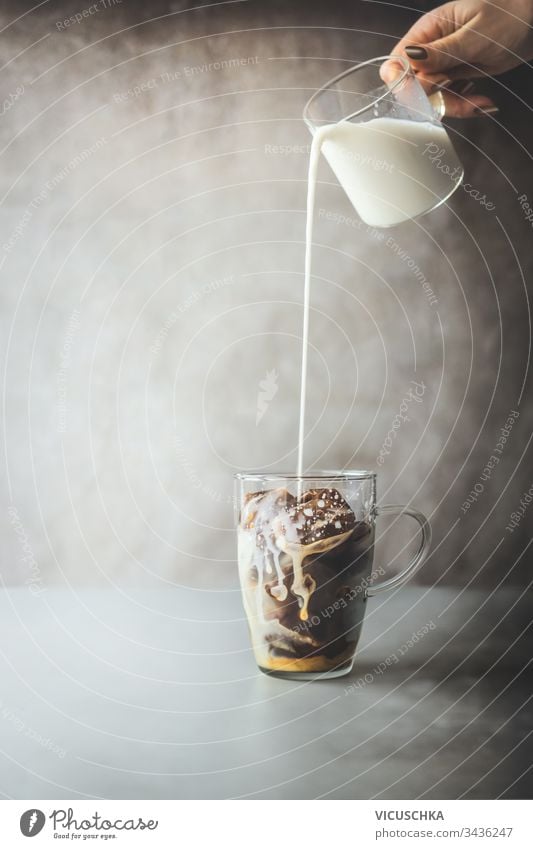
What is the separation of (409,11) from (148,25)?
26 centimetres

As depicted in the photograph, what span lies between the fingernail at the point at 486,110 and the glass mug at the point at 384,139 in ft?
0.68

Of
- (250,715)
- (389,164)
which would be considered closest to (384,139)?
(389,164)

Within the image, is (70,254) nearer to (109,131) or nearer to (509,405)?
(109,131)

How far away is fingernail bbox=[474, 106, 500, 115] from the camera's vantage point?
84cm

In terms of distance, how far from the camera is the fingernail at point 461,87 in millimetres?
779

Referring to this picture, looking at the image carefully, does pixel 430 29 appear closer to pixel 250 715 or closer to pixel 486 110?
pixel 486 110

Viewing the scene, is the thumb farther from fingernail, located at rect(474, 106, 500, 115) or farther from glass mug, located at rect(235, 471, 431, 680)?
glass mug, located at rect(235, 471, 431, 680)
